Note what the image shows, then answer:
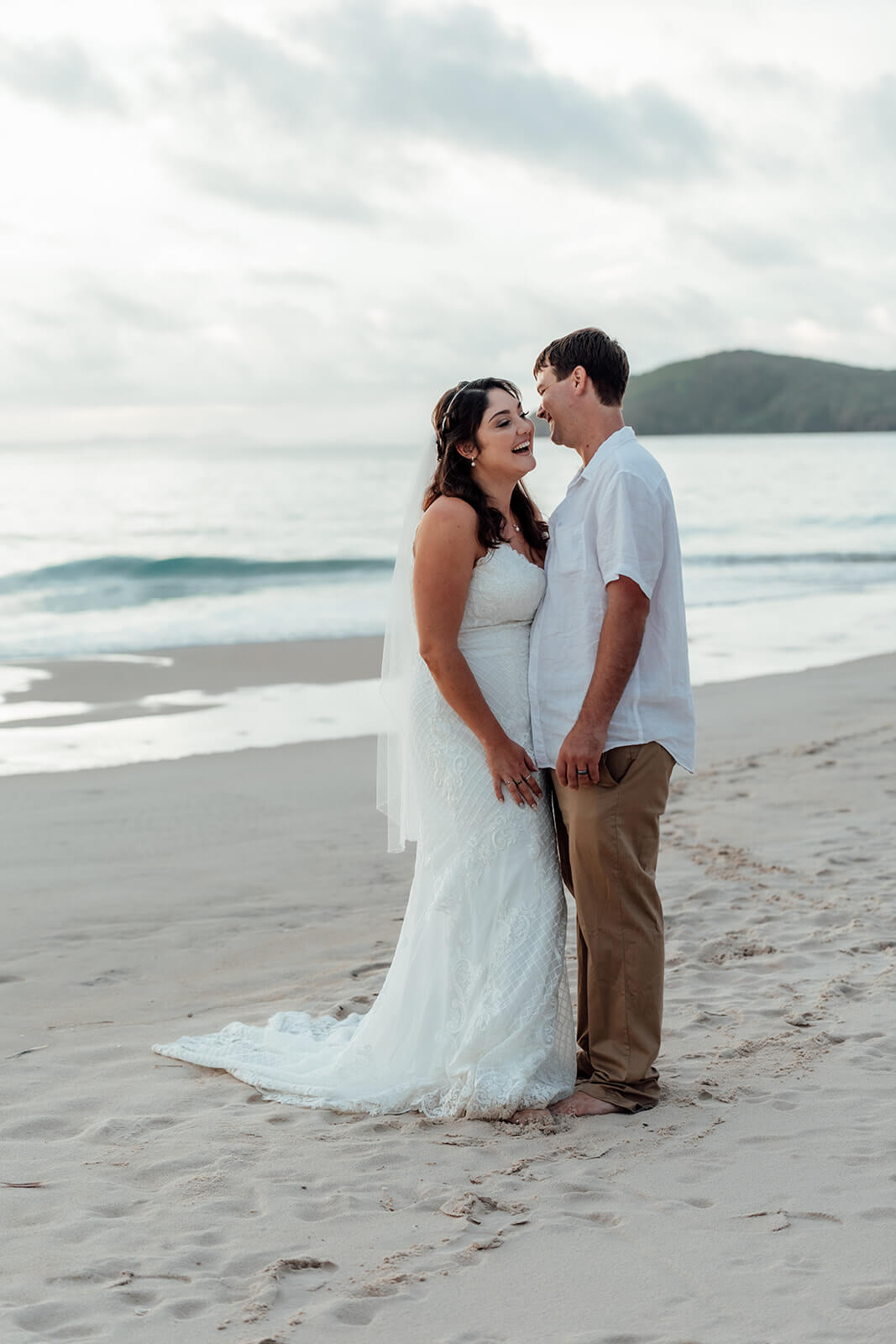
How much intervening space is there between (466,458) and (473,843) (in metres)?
1.21

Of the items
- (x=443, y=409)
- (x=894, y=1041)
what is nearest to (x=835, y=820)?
(x=894, y=1041)

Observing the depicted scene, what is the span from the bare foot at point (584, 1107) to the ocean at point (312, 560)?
8693 millimetres

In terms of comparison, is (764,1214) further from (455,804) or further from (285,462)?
(285,462)

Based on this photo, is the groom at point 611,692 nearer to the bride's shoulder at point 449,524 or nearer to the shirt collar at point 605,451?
the shirt collar at point 605,451

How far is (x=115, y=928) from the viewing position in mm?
5582

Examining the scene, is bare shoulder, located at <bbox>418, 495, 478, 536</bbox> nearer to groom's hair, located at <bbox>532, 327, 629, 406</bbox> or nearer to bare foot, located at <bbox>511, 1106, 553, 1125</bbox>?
groom's hair, located at <bbox>532, 327, 629, 406</bbox>

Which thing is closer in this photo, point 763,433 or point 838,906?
point 838,906

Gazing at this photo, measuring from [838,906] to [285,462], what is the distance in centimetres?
7284

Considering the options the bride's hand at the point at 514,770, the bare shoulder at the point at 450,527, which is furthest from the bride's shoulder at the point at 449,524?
the bride's hand at the point at 514,770

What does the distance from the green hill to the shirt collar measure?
12632 centimetres

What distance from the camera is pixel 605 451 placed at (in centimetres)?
363

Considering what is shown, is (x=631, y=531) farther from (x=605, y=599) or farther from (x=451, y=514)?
(x=451, y=514)

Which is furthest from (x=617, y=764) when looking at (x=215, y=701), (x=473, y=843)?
(x=215, y=701)

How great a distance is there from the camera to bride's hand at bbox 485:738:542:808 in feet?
12.4
